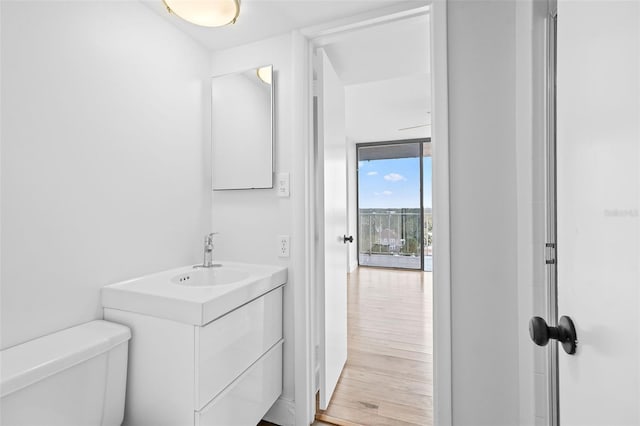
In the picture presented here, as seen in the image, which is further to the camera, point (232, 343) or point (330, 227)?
point (330, 227)

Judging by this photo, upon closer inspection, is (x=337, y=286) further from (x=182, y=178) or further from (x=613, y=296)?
(x=613, y=296)

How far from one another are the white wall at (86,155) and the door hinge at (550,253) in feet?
5.74

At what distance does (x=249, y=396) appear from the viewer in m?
1.41

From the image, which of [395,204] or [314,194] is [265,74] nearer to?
[314,194]

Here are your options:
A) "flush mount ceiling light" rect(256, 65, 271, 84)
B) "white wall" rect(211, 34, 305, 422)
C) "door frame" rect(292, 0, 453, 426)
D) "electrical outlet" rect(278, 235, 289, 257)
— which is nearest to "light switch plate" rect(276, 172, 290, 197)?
"white wall" rect(211, 34, 305, 422)

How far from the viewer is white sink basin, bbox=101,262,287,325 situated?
44.5 inches

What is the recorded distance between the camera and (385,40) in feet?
5.84

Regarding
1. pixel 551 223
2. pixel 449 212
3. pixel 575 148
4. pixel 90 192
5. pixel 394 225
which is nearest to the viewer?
pixel 575 148

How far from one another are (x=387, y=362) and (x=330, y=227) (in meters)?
1.23

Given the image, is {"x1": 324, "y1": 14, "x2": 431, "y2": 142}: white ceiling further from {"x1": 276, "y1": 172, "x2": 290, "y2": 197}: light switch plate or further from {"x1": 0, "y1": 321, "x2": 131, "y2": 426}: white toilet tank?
{"x1": 0, "y1": 321, "x2": 131, "y2": 426}: white toilet tank

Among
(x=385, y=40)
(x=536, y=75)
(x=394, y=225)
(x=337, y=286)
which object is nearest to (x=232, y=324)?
(x=337, y=286)

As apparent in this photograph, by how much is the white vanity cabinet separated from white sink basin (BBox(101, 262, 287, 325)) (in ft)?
0.09

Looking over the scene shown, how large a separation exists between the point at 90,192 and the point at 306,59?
1.26 meters

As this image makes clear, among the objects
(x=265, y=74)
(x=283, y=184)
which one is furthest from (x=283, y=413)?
(x=265, y=74)
